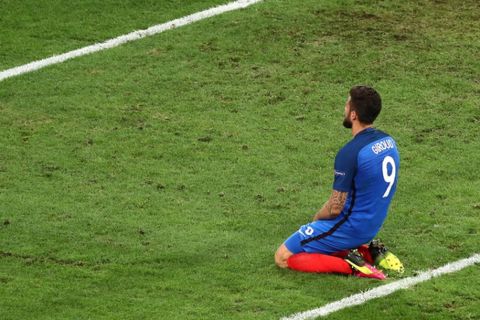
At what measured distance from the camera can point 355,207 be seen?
1043 cm

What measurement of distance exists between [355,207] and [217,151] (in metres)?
3.02

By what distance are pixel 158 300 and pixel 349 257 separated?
1.58m

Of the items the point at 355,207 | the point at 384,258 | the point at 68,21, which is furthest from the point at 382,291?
Answer: the point at 68,21

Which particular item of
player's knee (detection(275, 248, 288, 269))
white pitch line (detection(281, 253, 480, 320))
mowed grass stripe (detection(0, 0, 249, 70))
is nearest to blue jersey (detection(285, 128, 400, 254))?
player's knee (detection(275, 248, 288, 269))

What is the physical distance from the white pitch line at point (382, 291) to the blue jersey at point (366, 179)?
459 millimetres

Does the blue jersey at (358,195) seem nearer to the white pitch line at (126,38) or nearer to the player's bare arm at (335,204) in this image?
the player's bare arm at (335,204)

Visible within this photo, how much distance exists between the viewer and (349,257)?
1056 centimetres

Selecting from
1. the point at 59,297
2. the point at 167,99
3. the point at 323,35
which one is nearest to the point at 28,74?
the point at 167,99

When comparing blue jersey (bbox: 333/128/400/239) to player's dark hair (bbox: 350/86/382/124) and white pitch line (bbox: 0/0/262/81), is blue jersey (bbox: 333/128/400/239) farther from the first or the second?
white pitch line (bbox: 0/0/262/81)

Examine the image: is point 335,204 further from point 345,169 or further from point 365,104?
point 365,104

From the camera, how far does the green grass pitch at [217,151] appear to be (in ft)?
33.7

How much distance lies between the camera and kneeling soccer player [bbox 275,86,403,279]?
10320 mm

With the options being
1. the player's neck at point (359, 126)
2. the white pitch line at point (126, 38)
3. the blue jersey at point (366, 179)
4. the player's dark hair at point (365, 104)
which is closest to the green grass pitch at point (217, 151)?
the white pitch line at point (126, 38)

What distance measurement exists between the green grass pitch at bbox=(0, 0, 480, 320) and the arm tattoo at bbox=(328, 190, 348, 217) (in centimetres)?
52
